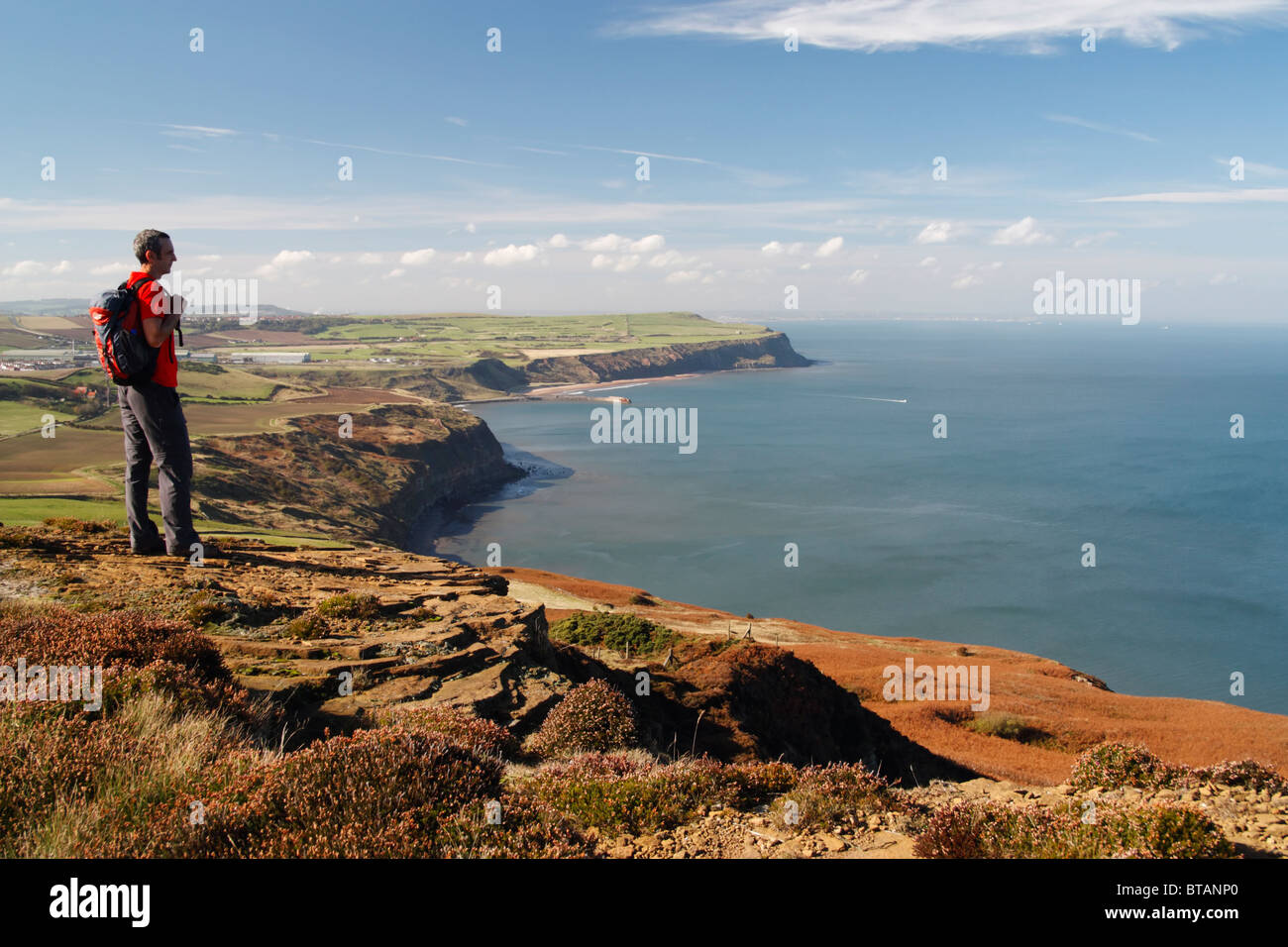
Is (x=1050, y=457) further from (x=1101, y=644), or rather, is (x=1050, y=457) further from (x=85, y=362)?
(x=85, y=362)

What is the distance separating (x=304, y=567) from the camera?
1339 centimetres

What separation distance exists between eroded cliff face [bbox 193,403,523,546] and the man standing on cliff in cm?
2791

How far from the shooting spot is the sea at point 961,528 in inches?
1682

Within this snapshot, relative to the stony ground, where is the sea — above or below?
below

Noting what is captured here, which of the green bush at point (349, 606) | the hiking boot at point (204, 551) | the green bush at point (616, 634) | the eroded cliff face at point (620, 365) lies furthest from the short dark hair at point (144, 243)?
the eroded cliff face at point (620, 365)

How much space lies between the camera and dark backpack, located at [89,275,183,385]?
8.16 m

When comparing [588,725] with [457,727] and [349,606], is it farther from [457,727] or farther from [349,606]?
[349,606]

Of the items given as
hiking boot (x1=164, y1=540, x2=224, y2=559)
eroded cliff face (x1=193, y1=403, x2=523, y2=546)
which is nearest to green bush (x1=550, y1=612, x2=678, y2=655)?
hiking boot (x1=164, y1=540, x2=224, y2=559)

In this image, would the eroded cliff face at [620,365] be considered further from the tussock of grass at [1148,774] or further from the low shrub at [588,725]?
the tussock of grass at [1148,774]

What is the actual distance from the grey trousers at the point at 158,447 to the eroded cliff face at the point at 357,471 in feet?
92.9

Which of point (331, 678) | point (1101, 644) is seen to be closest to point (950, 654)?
point (1101, 644)

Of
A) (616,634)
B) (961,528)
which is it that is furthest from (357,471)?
(616,634)

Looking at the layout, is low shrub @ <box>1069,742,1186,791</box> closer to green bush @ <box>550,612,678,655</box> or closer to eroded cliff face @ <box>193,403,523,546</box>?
green bush @ <box>550,612,678,655</box>
